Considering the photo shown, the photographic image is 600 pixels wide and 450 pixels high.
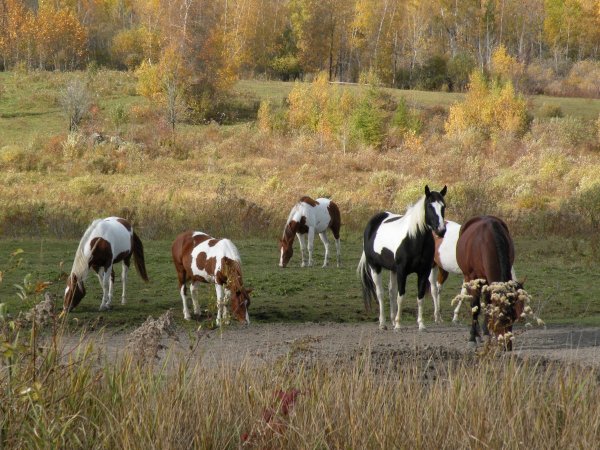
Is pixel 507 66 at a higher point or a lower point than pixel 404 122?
higher

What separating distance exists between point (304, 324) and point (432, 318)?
2.20 m

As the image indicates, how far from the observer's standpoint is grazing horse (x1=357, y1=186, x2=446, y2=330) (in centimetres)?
1173

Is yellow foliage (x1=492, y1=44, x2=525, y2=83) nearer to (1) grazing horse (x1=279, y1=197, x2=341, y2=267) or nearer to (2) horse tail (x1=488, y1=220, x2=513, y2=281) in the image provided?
(1) grazing horse (x1=279, y1=197, x2=341, y2=267)

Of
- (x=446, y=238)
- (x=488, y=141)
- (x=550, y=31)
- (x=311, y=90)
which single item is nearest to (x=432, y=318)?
(x=446, y=238)

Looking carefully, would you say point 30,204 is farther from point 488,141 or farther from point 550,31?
point 550,31

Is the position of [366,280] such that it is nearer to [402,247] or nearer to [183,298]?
[402,247]

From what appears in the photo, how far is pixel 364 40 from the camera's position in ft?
296

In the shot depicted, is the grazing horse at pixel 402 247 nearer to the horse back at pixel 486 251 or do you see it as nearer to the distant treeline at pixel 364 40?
the horse back at pixel 486 251

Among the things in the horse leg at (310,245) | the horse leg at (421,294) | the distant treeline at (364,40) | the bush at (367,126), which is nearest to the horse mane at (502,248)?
the horse leg at (421,294)

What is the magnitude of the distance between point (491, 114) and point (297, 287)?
1731 inches

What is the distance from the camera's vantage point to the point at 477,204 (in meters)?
28.2

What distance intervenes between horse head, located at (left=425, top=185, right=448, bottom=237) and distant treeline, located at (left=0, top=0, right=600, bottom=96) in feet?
187

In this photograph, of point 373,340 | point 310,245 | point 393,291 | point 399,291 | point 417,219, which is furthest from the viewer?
point 310,245

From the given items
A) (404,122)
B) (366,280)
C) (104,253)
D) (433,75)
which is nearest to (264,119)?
(404,122)
